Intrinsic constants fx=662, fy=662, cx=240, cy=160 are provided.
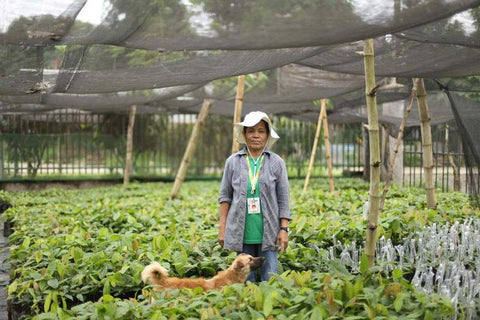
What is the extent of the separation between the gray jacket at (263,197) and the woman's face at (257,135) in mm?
79

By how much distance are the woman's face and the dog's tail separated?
0.97 m

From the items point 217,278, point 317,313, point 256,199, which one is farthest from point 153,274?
point 317,313

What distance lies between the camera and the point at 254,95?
1073 cm

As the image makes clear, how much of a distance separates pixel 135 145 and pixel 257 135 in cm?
1409

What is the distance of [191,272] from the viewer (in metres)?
4.73

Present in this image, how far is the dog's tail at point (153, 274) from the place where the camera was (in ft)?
13.1

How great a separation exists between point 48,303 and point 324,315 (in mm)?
1766

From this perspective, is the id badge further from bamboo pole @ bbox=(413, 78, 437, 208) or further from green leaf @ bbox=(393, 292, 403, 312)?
bamboo pole @ bbox=(413, 78, 437, 208)

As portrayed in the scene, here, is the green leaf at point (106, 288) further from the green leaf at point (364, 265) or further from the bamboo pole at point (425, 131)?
the bamboo pole at point (425, 131)

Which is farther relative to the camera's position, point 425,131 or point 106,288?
point 425,131

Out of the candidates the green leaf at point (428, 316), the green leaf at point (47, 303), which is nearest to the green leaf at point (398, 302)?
the green leaf at point (428, 316)

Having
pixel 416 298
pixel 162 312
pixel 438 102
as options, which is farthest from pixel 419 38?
pixel 438 102

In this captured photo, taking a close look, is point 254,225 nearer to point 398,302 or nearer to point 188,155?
point 398,302

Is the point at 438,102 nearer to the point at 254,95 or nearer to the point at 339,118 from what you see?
the point at 254,95
